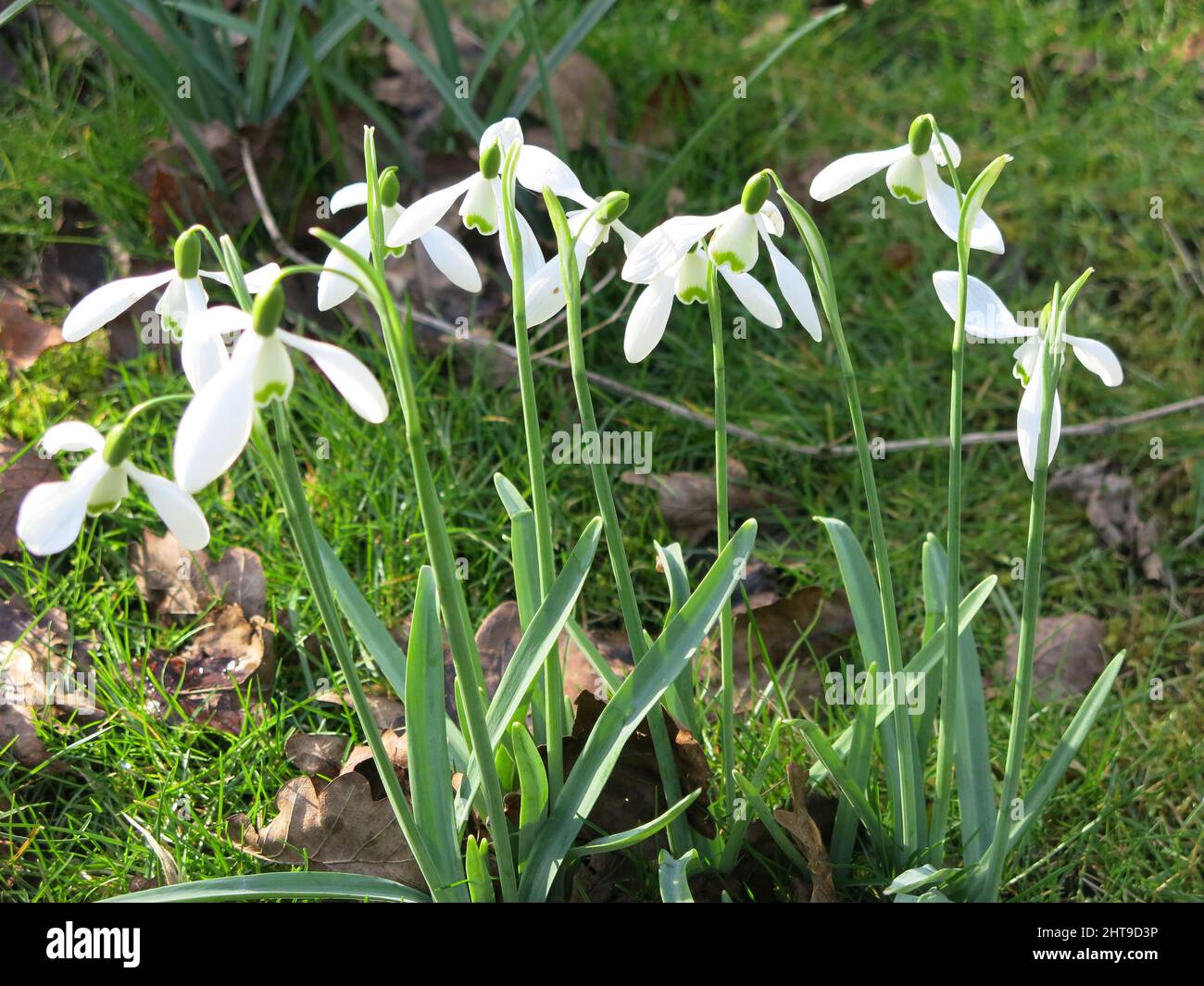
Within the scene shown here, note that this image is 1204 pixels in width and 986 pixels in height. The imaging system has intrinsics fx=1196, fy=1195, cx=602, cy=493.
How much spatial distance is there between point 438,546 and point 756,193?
0.47m

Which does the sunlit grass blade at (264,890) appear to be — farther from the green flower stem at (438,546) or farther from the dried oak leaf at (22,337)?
the dried oak leaf at (22,337)

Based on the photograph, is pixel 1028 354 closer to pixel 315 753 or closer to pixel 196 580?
pixel 315 753

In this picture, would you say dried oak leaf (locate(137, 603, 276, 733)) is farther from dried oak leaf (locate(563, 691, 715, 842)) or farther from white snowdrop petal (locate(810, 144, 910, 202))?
white snowdrop petal (locate(810, 144, 910, 202))

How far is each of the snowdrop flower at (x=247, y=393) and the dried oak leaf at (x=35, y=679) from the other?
987mm

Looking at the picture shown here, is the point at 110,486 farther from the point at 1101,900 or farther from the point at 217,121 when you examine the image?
the point at 217,121

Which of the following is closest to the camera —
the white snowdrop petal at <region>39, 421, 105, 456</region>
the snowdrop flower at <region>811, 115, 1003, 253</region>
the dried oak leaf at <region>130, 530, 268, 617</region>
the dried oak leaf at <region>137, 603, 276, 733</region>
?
the white snowdrop petal at <region>39, 421, 105, 456</region>

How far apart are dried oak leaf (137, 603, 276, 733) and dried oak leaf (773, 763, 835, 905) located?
801 millimetres

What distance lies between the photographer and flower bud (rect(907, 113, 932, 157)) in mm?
1232

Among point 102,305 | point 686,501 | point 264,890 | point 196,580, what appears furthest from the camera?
point 686,501

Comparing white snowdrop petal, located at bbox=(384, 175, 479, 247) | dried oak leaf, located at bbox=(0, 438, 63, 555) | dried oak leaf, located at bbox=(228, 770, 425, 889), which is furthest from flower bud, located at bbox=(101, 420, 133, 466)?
dried oak leaf, located at bbox=(0, 438, 63, 555)

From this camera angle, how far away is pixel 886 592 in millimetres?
1370

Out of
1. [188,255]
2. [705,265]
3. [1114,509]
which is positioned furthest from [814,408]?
[188,255]
